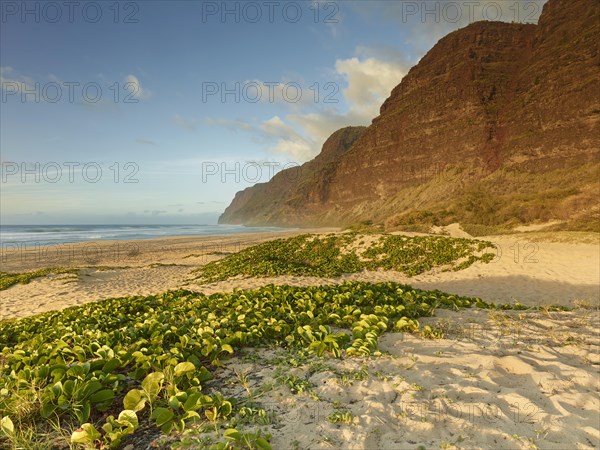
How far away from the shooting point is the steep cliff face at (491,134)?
36938mm

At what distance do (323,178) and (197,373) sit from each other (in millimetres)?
100017

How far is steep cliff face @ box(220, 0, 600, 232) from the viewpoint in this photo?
3694cm

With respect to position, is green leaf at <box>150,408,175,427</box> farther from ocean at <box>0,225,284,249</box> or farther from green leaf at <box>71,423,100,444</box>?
ocean at <box>0,225,284,249</box>

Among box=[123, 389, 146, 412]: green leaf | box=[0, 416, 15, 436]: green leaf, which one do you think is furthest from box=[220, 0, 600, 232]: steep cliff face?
box=[0, 416, 15, 436]: green leaf

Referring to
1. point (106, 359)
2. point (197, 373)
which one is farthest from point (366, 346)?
point (106, 359)

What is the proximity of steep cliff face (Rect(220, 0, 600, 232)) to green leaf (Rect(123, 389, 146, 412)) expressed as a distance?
33.5 m

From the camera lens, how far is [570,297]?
37.0ft

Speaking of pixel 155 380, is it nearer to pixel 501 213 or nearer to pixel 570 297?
pixel 570 297

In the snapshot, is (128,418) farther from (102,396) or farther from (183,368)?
(183,368)

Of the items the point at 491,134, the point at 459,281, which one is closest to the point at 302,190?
the point at 491,134

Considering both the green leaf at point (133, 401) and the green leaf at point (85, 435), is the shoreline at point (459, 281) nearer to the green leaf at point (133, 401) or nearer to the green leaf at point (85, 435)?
the green leaf at point (133, 401)

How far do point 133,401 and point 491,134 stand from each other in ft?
207

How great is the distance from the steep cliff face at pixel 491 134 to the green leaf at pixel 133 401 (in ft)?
110

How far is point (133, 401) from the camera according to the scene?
2.99 metres
